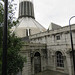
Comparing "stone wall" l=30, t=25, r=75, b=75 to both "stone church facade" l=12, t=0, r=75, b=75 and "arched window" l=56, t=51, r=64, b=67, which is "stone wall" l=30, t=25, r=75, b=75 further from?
"arched window" l=56, t=51, r=64, b=67

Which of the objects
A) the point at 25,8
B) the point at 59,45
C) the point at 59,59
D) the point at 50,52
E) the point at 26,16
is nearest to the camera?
the point at 59,45

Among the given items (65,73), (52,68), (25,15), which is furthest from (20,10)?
(65,73)

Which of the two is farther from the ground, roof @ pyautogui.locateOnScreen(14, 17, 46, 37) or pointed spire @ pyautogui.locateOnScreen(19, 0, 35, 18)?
pointed spire @ pyautogui.locateOnScreen(19, 0, 35, 18)

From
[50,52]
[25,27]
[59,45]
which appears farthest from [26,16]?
[59,45]

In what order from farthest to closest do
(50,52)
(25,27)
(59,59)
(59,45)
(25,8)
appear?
(25,8), (25,27), (50,52), (59,59), (59,45)

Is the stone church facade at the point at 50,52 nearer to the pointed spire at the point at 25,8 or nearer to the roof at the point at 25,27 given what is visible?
the roof at the point at 25,27

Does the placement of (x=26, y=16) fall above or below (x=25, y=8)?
below

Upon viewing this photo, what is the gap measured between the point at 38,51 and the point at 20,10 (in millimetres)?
28460

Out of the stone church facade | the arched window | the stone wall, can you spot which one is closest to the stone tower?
the stone church facade

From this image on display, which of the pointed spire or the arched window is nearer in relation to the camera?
the arched window

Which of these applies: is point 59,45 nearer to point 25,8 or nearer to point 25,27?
point 25,27

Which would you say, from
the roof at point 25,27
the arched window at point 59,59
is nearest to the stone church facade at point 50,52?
the arched window at point 59,59

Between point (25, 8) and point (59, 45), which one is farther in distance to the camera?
→ point (25, 8)

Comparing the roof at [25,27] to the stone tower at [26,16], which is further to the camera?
the stone tower at [26,16]
